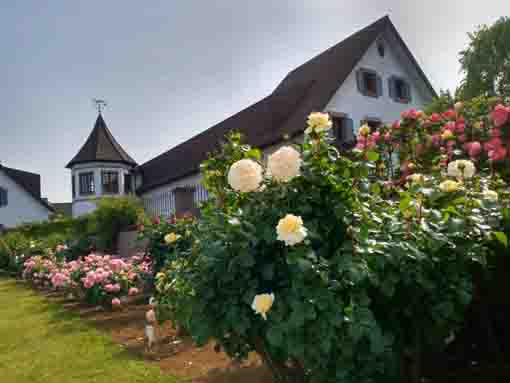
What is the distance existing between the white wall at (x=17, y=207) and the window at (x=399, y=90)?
2885 cm

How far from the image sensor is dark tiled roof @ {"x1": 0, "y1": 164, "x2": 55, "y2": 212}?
3484 cm

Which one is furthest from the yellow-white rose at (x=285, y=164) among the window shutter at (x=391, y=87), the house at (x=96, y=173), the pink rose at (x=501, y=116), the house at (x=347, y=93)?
the house at (x=96, y=173)

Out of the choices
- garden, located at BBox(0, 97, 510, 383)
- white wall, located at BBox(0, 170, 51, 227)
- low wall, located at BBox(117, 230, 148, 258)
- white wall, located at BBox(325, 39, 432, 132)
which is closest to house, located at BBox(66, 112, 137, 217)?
white wall, located at BBox(0, 170, 51, 227)

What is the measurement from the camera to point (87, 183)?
27.7 metres

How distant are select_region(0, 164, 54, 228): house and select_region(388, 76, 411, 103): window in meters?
28.3

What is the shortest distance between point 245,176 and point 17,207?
37563mm

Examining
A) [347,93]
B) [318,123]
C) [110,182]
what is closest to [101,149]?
[110,182]

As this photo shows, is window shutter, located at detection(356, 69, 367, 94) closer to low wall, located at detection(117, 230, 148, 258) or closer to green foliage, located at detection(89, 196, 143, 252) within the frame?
green foliage, located at detection(89, 196, 143, 252)

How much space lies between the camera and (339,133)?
1673 centimetres

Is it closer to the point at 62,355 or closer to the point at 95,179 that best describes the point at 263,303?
the point at 62,355

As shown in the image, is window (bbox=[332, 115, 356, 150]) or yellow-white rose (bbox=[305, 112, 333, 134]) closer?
yellow-white rose (bbox=[305, 112, 333, 134])

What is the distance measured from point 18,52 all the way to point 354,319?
402 inches

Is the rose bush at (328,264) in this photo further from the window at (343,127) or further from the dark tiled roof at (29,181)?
the dark tiled roof at (29,181)

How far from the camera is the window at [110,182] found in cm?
2738
